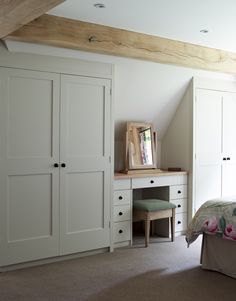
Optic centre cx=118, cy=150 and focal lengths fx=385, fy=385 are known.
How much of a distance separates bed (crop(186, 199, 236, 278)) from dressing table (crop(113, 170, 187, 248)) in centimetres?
90

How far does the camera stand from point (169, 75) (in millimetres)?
4641

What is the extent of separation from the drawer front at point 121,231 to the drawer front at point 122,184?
1.34ft

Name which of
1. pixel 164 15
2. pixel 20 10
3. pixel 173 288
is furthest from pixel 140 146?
pixel 20 10

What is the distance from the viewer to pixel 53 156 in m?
3.79

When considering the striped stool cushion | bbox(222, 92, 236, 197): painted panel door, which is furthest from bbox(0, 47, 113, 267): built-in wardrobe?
bbox(222, 92, 236, 197): painted panel door

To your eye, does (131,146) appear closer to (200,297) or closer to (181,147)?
(181,147)

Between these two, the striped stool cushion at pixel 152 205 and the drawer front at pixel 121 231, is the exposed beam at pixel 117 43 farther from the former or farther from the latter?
the drawer front at pixel 121 231

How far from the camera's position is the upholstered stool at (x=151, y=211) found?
434 cm

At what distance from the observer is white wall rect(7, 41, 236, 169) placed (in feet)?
14.1

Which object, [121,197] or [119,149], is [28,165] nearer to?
[121,197]

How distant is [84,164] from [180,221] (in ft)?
5.45

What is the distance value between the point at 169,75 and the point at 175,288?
2.50m

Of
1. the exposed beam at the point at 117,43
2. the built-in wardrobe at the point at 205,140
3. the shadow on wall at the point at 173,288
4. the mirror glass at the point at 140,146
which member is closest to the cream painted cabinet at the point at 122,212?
the mirror glass at the point at 140,146

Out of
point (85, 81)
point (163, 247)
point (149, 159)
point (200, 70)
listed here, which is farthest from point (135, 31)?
point (163, 247)
